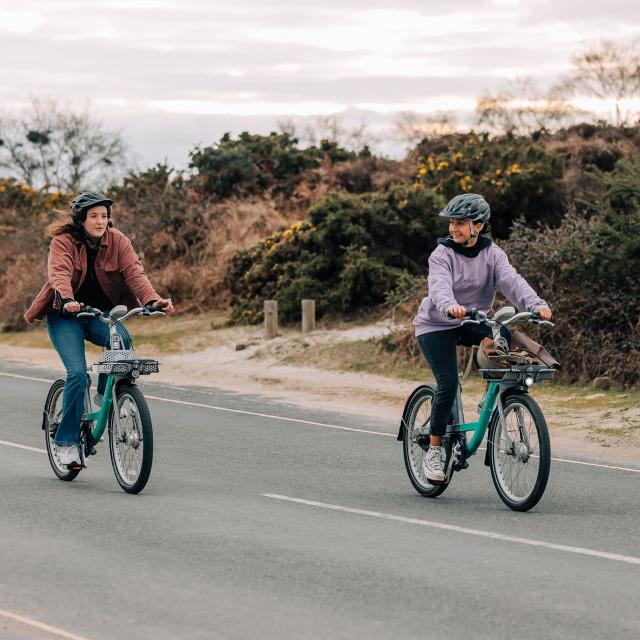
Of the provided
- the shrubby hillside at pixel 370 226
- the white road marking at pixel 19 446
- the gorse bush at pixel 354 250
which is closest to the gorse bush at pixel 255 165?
the shrubby hillside at pixel 370 226

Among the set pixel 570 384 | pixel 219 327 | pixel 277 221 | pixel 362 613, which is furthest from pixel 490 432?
pixel 277 221

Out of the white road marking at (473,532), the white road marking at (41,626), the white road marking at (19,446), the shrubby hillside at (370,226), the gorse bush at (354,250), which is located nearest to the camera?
the white road marking at (41,626)

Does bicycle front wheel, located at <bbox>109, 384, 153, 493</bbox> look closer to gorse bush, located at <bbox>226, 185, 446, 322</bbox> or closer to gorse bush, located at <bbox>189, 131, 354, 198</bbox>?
gorse bush, located at <bbox>226, 185, 446, 322</bbox>

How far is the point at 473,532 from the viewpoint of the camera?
811 centimetres

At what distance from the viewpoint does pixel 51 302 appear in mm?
9562

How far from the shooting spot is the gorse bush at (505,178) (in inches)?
1036

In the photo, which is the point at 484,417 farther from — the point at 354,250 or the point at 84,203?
the point at 354,250

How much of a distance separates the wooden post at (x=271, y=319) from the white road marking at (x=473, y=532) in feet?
52.1

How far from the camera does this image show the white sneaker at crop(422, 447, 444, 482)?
919 centimetres

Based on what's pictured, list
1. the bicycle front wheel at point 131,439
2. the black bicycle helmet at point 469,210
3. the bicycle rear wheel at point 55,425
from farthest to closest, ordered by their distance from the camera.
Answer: the bicycle rear wheel at point 55,425
the bicycle front wheel at point 131,439
the black bicycle helmet at point 469,210

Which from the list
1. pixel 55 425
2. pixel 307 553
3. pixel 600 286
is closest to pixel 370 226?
pixel 600 286

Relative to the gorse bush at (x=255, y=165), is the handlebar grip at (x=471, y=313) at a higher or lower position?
lower

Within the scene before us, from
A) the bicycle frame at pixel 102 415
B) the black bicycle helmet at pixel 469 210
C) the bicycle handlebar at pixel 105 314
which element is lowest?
the bicycle frame at pixel 102 415

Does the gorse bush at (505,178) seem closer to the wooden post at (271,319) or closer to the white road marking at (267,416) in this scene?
the wooden post at (271,319)
